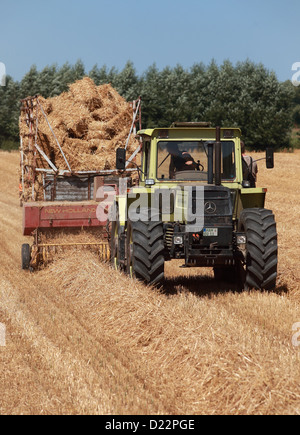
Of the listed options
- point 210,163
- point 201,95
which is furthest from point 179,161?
point 201,95

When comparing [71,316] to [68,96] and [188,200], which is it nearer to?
[188,200]

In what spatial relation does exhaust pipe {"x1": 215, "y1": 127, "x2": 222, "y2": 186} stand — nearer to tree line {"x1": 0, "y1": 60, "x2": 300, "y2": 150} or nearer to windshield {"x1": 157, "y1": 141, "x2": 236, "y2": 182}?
windshield {"x1": 157, "y1": 141, "x2": 236, "y2": 182}

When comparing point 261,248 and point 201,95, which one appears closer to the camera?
point 261,248

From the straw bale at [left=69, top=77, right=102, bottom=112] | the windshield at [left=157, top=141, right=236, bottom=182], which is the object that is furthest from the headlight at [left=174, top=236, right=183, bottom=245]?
the straw bale at [left=69, top=77, right=102, bottom=112]

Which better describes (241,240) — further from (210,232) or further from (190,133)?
(190,133)

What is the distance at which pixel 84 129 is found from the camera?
522 inches

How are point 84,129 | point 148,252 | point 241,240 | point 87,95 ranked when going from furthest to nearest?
point 87,95, point 84,129, point 241,240, point 148,252

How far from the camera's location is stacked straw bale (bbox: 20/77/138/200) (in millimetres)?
12578

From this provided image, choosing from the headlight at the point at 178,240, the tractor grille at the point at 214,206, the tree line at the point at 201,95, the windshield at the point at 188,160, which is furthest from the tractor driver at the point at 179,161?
the tree line at the point at 201,95

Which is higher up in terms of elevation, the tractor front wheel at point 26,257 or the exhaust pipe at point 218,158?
the exhaust pipe at point 218,158

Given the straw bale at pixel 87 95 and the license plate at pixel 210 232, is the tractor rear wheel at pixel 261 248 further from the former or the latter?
the straw bale at pixel 87 95

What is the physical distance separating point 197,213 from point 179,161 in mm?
1055

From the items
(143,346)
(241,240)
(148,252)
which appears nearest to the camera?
(143,346)

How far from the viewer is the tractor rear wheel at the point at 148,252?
7512 mm
